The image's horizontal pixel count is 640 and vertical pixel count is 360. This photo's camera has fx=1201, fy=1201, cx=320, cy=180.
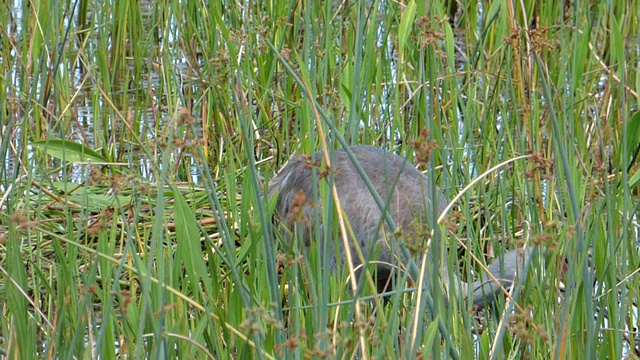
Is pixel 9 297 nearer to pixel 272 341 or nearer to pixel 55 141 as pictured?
pixel 272 341

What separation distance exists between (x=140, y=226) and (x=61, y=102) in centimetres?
89

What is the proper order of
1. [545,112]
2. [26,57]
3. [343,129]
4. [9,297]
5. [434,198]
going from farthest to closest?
[26,57], [545,112], [343,129], [9,297], [434,198]

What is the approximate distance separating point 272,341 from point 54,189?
1514mm

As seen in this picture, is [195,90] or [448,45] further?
[195,90]

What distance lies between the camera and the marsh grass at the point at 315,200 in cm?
160

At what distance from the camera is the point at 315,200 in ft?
5.33

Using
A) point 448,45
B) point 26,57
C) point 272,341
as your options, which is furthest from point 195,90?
point 272,341

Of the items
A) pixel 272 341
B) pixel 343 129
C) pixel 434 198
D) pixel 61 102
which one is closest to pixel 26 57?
pixel 61 102

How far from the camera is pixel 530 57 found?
271 cm

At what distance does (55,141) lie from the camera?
302 cm

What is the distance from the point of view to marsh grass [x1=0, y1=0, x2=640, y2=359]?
160 cm

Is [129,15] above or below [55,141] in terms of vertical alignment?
above

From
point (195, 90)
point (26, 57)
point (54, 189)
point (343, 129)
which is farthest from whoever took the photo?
point (195, 90)

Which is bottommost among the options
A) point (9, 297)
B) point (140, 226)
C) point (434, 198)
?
point (140, 226)
